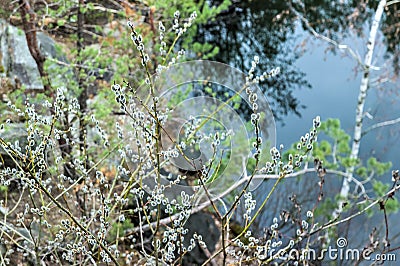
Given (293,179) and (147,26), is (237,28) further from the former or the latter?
(147,26)

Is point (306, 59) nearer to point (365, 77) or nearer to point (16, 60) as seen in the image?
point (365, 77)

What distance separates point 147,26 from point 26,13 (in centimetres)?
92

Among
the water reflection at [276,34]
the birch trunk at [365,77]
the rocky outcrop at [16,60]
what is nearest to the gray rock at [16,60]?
the rocky outcrop at [16,60]

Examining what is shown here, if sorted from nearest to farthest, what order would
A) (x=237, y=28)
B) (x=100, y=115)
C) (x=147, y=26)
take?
(x=100, y=115)
(x=147, y=26)
(x=237, y=28)

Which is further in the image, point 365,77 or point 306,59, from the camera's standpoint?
point 306,59

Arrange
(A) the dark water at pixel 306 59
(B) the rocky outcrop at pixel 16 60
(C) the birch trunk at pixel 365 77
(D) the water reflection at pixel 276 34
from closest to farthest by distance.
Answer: (B) the rocky outcrop at pixel 16 60, (C) the birch trunk at pixel 365 77, (A) the dark water at pixel 306 59, (D) the water reflection at pixel 276 34

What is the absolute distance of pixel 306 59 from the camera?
6.36 m

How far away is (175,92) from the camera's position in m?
2.93

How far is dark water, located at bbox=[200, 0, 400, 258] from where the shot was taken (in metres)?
5.47

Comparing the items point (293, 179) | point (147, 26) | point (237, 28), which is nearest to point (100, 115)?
point (147, 26)

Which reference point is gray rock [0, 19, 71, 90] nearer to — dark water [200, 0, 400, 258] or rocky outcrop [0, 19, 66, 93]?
rocky outcrop [0, 19, 66, 93]

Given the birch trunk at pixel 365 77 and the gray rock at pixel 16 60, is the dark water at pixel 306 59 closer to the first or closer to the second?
the birch trunk at pixel 365 77

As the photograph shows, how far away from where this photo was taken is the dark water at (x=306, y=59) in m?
5.47

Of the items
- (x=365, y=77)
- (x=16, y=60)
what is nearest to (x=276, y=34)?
(x=365, y=77)
